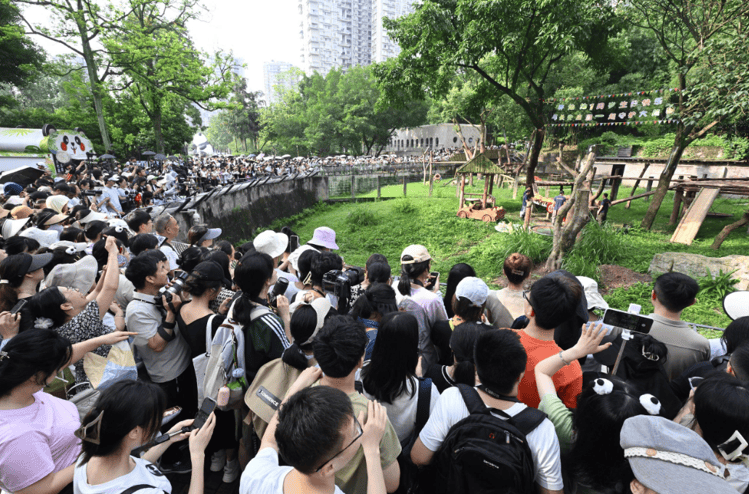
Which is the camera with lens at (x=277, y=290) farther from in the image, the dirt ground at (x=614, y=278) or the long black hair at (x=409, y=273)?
the dirt ground at (x=614, y=278)

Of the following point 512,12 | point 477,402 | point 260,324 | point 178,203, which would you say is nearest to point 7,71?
point 178,203

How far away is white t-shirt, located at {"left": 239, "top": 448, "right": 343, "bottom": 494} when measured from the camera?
1.38 meters

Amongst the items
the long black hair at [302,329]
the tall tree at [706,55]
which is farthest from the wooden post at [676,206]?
the long black hair at [302,329]

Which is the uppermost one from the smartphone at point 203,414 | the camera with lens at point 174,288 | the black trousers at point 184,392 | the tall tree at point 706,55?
the tall tree at point 706,55

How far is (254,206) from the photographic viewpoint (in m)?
14.4

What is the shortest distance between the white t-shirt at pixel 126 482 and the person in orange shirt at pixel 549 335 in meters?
2.01

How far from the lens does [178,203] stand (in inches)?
361

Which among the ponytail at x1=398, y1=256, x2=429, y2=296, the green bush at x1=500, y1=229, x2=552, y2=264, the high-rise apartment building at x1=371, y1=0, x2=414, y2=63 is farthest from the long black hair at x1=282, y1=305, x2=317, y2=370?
the high-rise apartment building at x1=371, y1=0, x2=414, y2=63

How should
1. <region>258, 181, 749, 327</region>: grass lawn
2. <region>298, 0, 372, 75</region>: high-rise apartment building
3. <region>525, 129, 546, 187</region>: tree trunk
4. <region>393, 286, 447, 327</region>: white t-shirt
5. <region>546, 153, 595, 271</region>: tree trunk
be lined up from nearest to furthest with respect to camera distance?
<region>393, 286, 447, 327</region>: white t-shirt < <region>546, 153, 595, 271</region>: tree trunk < <region>258, 181, 749, 327</region>: grass lawn < <region>525, 129, 546, 187</region>: tree trunk < <region>298, 0, 372, 75</region>: high-rise apartment building

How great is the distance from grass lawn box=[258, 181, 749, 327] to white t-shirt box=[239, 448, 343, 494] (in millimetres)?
7337

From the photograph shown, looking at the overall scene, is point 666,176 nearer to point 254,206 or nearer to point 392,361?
point 392,361

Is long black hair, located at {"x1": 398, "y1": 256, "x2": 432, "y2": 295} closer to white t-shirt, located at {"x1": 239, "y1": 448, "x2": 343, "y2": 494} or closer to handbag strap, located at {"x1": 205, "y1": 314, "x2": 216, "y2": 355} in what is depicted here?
handbag strap, located at {"x1": 205, "y1": 314, "x2": 216, "y2": 355}

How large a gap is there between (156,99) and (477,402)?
82.7 ft

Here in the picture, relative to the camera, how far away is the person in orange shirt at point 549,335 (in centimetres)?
219
